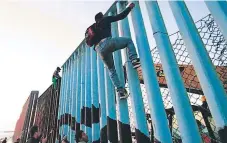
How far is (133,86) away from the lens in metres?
2.99

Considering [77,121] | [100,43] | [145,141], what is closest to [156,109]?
[145,141]

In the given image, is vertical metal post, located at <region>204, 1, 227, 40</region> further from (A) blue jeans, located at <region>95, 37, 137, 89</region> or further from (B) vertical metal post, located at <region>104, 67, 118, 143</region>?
(B) vertical metal post, located at <region>104, 67, 118, 143</region>

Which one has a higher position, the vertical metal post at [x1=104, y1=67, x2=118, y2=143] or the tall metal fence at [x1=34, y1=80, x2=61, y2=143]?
the tall metal fence at [x1=34, y1=80, x2=61, y2=143]

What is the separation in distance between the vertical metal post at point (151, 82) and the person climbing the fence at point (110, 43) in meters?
0.17

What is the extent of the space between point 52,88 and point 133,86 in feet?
19.2

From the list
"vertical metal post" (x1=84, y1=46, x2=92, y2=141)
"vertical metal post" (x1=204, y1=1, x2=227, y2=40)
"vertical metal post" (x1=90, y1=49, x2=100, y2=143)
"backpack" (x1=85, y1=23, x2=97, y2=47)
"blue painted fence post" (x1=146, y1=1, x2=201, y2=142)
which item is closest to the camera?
"vertical metal post" (x1=204, y1=1, x2=227, y2=40)

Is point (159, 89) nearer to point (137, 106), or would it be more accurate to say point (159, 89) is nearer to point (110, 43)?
point (137, 106)

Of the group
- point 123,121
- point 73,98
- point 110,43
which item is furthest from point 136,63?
point 73,98

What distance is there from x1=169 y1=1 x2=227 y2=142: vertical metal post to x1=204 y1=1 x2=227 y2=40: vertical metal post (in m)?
0.29

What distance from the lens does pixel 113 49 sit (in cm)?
329

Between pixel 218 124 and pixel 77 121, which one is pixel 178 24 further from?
pixel 77 121

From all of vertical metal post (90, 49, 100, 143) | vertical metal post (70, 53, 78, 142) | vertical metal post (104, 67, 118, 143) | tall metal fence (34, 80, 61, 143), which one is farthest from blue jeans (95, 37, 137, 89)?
tall metal fence (34, 80, 61, 143)

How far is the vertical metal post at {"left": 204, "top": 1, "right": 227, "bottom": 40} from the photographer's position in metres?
1.96

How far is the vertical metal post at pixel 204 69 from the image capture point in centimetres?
183
